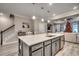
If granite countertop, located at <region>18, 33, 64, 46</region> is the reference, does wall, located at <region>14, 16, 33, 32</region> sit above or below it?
above

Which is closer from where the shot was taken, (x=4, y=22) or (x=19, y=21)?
(x=4, y=22)

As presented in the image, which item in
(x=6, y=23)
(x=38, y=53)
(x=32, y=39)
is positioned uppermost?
(x=6, y=23)

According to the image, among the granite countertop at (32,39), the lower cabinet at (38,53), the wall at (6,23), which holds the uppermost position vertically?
the wall at (6,23)

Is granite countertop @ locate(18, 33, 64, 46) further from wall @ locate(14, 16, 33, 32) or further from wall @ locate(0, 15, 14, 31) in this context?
wall @ locate(0, 15, 14, 31)

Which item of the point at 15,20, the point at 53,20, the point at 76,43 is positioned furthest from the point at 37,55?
the point at 76,43

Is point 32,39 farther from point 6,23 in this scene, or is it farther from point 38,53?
point 6,23

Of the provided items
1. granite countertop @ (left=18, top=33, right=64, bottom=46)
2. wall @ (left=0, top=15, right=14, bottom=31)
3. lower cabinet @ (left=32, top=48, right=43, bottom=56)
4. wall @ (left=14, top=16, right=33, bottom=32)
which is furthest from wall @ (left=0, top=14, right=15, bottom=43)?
lower cabinet @ (left=32, top=48, right=43, bottom=56)

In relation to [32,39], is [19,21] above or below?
above

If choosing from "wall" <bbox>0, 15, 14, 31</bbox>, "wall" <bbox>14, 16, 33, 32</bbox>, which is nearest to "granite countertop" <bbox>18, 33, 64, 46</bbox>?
"wall" <bbox>14, 16, 33, 32</bbox>

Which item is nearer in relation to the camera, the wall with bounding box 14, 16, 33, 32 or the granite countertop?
the granite countertop

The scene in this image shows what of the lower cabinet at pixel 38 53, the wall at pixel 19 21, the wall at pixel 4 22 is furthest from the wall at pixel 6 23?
the lower cabinet at pixel 38 53

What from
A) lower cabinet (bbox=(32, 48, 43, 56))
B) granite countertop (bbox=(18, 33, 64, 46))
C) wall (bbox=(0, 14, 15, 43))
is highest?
wall (bbox=(0, 14, 15, 43))

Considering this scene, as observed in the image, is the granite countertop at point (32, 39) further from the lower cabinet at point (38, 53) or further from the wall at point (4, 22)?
the wall at point (4, 22)

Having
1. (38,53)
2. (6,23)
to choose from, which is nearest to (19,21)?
(6,23)
